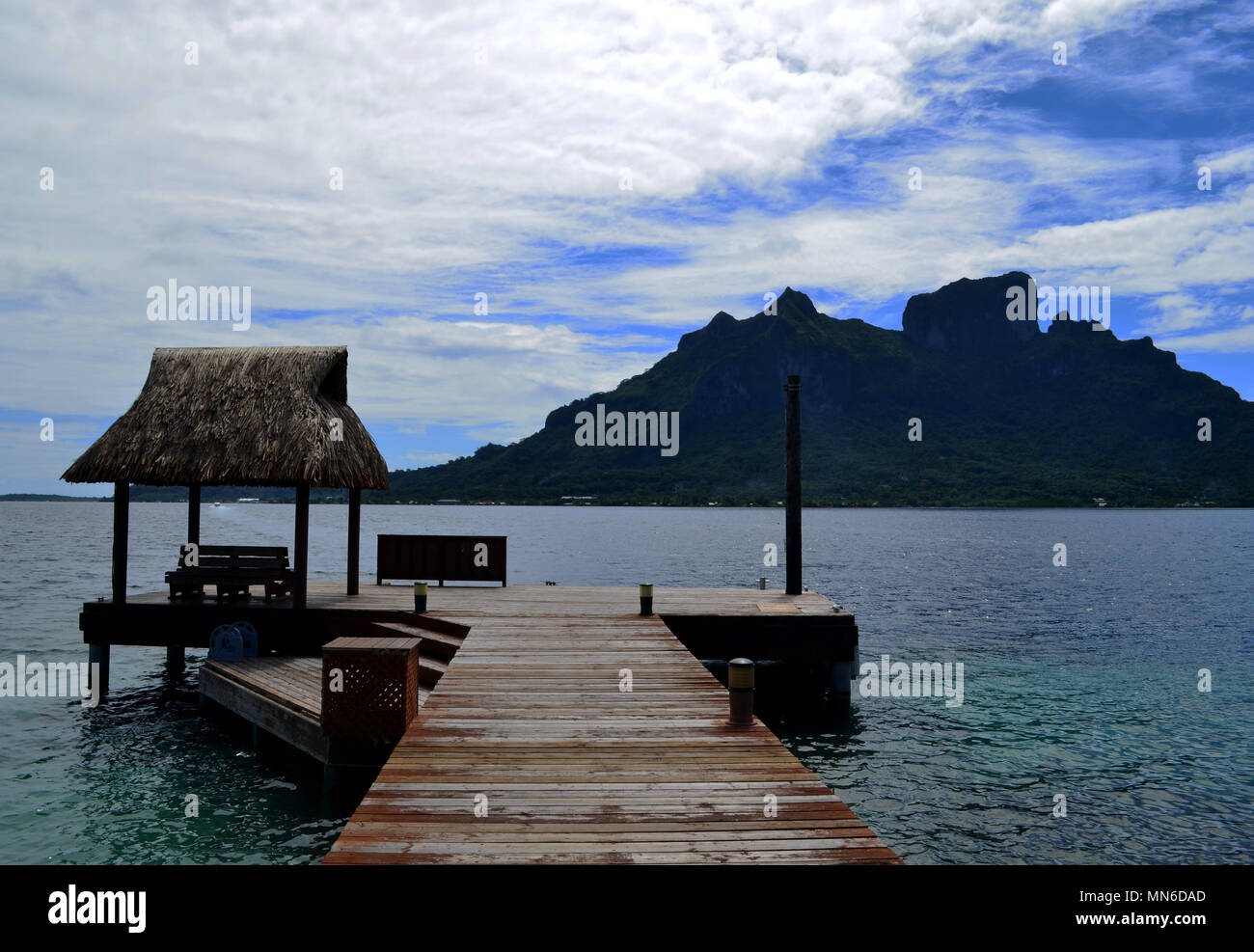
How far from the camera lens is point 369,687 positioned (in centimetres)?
1064

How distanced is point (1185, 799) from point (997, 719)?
196 inches

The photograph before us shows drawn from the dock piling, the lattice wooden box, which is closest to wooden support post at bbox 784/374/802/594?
the dock piling

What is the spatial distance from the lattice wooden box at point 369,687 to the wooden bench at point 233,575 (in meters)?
7.42

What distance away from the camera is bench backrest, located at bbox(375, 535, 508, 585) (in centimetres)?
1991

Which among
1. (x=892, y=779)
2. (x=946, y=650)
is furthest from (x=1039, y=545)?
(x=892, y=779)

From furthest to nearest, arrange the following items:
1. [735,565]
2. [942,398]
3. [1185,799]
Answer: [942,398] < [735,565] < [1185,799]

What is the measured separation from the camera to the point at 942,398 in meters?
200

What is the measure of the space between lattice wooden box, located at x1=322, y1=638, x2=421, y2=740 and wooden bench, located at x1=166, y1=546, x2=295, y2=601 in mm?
7418

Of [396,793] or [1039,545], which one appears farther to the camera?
[1039,545]

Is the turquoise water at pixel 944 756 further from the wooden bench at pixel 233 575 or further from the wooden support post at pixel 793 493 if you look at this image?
the wooden support post at pixel 793 493

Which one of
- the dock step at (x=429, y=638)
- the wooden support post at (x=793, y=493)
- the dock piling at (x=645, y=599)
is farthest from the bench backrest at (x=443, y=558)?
the wooden support post at (x=793, y=493)
